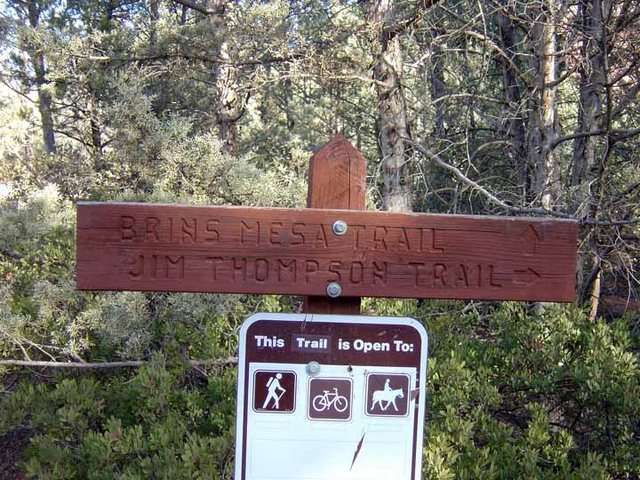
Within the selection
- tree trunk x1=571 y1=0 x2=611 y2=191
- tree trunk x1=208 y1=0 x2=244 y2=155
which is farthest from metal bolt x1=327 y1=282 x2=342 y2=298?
tree trunk x1=208 y1=0 x2=244 y2=155

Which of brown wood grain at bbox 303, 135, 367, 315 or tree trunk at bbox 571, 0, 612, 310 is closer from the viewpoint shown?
brown wood grain at bbox 303, 135, 367, 315

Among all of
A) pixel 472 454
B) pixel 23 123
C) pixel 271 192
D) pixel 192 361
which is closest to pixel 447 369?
pixel 472 454

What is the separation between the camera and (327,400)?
77.4 inches

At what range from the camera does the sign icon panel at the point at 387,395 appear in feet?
6.47

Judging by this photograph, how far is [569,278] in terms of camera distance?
1968 millimetres

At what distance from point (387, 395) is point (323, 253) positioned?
0.46 m

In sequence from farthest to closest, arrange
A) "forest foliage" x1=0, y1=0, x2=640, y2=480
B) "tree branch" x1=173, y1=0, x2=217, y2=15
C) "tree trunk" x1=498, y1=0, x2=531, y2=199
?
"tree branch" x1=173, y1=0, x2=217, y2=15, "tree trunk" x1=498, y1=0, x2=531, y2=199, "forest foliage" x1=0, y1=0, x2=640, y2=480

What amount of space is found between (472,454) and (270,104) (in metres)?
13.6

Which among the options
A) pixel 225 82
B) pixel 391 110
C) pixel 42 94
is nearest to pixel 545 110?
pixel 391 110

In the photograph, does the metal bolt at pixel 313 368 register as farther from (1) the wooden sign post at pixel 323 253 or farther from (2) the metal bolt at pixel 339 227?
(2) the metal bolt at pixel 339 227

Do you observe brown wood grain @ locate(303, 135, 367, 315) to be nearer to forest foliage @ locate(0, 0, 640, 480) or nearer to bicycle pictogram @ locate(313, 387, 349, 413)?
bicycle pictogram @ locate(313, 387, 349, 413)

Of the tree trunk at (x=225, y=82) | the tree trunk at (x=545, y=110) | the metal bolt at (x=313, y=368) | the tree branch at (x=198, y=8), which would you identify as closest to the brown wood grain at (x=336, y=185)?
the metal bolt at (x=313, y=368)

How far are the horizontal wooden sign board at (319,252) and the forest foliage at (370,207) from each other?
1298 millimetres

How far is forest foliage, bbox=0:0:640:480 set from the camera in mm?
3352
